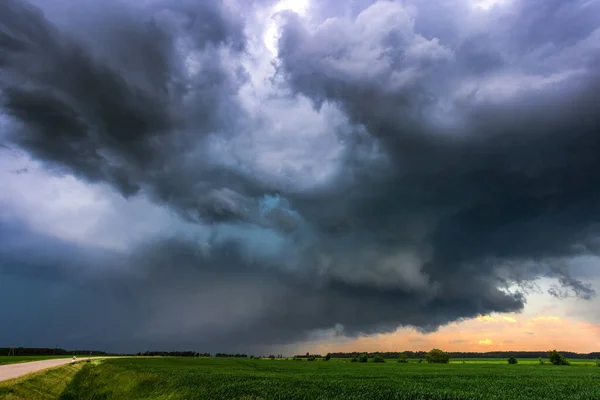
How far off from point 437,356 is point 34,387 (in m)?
159

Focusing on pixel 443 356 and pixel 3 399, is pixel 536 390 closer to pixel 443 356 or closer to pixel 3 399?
pixel 3 399

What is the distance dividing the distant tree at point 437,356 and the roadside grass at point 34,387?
149883mm

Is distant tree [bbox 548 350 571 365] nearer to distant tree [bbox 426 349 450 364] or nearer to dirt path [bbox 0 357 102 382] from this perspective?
distant tree [bbox 426 349 450 364]

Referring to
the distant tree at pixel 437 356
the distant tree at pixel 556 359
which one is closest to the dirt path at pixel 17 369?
the distant tree at pixel 437 356

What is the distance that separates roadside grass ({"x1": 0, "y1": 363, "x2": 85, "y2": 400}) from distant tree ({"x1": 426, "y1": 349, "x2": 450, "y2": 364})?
149883 millimetres

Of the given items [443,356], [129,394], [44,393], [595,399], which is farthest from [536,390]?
[443,356]

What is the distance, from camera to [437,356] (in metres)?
157

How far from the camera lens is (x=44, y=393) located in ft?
115

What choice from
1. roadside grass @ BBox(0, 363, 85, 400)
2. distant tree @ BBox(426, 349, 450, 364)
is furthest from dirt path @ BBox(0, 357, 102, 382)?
distant tree @ BBox(426, 349, 450, 364)

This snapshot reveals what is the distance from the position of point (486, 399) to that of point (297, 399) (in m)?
13.1

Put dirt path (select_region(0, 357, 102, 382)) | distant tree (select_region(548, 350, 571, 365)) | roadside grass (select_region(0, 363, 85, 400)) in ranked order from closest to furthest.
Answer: roadside grass (select_region(0, 363, 85, 400))
dirt path (select_region(0, 357, 102, 382))
distant tree (select_region(548, 350, 571, 365))

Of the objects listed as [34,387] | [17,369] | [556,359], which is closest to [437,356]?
[556,359]

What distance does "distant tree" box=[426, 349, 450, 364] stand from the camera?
156 metres

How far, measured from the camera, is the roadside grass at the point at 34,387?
29188 millimetres
